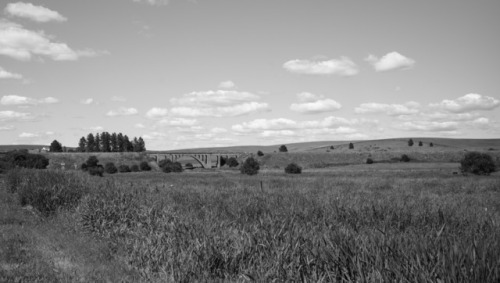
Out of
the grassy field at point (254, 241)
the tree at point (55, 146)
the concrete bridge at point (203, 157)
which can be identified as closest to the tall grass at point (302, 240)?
the grassy field at point (254, 241)

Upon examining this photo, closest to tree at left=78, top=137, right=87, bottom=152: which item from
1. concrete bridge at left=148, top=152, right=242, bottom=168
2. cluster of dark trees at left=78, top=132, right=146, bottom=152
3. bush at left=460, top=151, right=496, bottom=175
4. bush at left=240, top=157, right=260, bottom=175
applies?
cluster of dark trees at left=78, top=132, right=146, bottom=152

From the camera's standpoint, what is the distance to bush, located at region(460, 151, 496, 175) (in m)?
43.2

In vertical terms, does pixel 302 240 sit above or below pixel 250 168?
above

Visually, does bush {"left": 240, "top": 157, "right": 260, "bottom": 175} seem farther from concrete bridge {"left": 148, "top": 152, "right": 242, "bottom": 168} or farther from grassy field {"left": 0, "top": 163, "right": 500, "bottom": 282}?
grassy field {"left": 0, "top": 163, "right": 500, "bottom": 282}

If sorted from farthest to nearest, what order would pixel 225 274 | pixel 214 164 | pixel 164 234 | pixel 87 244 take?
pixel 214 164
pixel 87 244
pixel 164 234
pixel 225 274

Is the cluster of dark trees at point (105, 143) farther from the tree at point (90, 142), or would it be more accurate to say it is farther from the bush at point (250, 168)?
the bush at point (250, 168)

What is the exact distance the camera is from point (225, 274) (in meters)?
7.31

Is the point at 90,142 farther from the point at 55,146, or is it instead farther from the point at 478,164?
the point at 478,164

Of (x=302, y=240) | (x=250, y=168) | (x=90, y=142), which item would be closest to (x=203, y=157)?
(x=250, y=168)

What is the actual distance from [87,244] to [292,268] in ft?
21.2

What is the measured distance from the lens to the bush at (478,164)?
1703 inches

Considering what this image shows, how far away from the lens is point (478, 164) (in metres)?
43.8

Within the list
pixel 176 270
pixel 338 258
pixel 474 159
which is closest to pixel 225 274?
pixel 176 270

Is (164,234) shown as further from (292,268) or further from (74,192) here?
(74,192)
